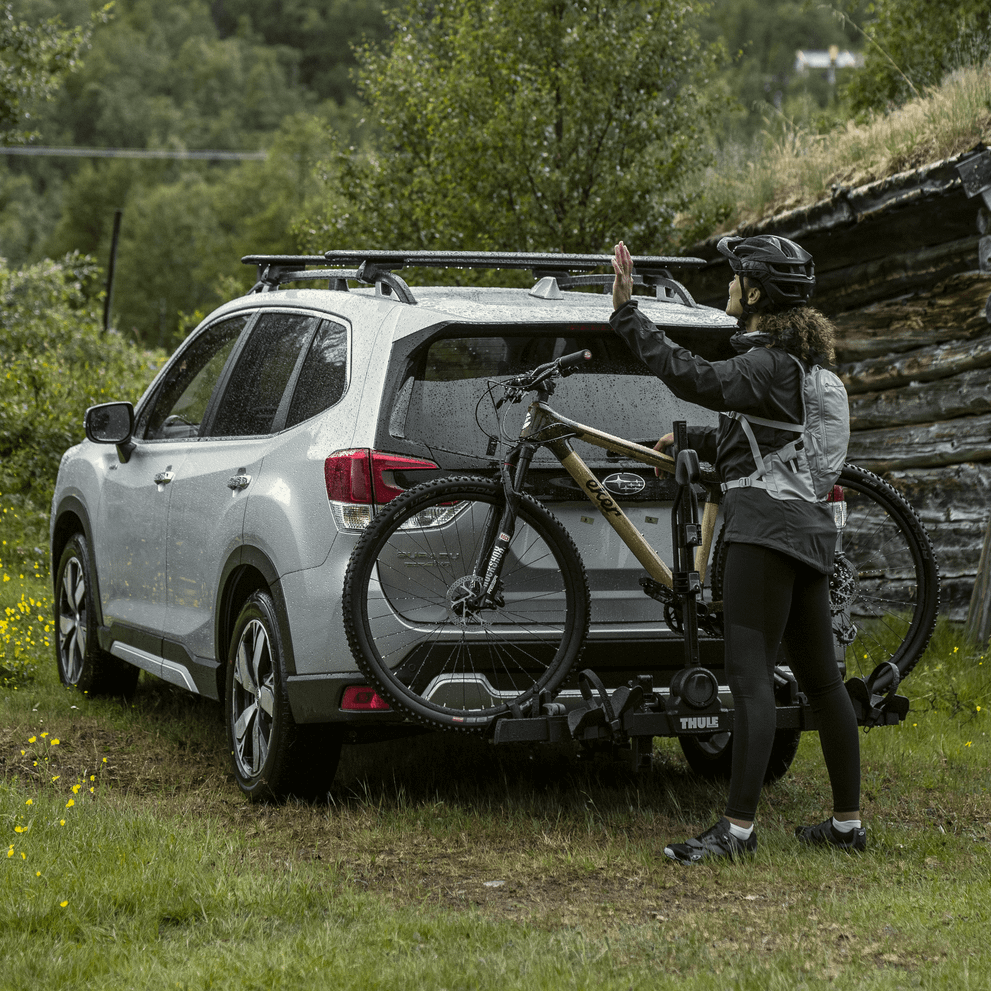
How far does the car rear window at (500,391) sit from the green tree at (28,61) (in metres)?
16.8

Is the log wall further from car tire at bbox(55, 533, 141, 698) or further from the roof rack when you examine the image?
car tire at bbox(55, 533, 141, 698)

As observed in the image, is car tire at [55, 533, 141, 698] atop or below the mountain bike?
below

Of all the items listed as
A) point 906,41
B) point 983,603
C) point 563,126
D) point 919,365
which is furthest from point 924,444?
point 906,41

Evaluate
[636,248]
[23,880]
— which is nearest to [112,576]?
[23,880]

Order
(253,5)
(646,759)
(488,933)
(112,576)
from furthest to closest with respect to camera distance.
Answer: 1. (253,5)
2. (112,576)
3. (646,759)
4. (488,933)

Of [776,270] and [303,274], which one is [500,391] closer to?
[776,270]

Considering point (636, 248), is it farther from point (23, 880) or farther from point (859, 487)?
point (23, 880)

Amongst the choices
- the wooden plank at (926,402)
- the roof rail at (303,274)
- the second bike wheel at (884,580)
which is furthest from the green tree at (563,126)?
the second bike wheel at (884,580)

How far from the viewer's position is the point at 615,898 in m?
4.07

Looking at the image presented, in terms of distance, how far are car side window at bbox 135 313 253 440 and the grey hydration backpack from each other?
2.51 m

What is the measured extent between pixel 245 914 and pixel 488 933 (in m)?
0.69

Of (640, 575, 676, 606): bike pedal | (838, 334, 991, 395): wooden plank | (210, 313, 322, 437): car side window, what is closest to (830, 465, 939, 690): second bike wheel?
(640, 575, 676, 606): bike pedal

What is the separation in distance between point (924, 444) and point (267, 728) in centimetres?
583

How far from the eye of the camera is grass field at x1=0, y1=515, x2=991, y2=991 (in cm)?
342
